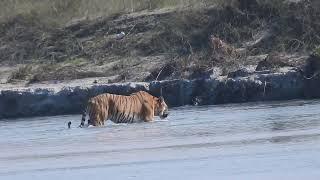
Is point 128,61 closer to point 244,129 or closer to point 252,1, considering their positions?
point 252,1

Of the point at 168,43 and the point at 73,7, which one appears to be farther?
the point at 73,7

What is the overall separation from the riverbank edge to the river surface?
4.68 ft

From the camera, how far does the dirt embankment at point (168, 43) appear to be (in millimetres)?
23234

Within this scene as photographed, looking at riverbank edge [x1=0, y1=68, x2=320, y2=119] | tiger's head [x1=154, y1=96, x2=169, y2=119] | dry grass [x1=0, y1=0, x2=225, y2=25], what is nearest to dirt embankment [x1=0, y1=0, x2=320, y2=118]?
riverbank edge [x1=0, y1=68, x2=320, y2=119]

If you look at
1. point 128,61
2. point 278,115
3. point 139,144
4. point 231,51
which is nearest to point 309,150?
point 139,144

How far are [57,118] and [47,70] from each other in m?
4.35

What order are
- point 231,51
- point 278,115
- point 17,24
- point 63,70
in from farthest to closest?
point 17,24 → point 63,70 → point 231,51 → point 278,115

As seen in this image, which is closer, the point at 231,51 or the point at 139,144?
the point at 139,144

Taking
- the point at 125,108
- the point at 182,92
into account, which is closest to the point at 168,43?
the point at 182,92

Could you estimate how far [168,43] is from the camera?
25.5 meters

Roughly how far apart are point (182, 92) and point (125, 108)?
2.35m

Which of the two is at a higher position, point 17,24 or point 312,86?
point 17,24

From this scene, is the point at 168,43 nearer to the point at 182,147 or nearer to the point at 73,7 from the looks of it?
the point at 73,7

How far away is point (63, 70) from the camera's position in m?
25.1
